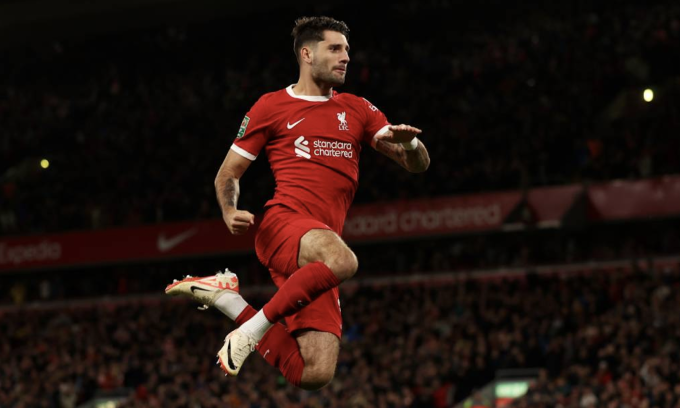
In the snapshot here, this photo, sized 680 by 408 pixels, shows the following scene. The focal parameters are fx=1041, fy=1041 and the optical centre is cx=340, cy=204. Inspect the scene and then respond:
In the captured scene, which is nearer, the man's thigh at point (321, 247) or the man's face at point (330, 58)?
the man's thigh at point (321, 247)

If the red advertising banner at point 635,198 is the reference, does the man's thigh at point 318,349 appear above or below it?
below

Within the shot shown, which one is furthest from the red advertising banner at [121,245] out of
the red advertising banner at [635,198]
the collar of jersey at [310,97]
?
the collar of jersey at [310,97]

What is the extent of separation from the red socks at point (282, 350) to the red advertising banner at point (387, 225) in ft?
57.3

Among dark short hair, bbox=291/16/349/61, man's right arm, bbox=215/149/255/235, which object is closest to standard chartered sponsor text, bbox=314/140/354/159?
man's right arm, bbox=215/149/255/235

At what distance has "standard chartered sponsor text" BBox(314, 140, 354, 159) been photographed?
23.7 ft

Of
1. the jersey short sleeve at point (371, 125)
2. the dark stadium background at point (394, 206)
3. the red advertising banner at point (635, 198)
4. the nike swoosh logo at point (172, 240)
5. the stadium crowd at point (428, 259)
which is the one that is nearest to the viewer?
the jersey short sleeve at point (371, 125)

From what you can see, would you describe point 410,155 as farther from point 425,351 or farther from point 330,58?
point 425,351

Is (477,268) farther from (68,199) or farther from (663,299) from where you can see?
(68,199)

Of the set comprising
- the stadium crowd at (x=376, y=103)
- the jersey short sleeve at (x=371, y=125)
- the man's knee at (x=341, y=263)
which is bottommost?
the man's knee at (x=341, y=263)

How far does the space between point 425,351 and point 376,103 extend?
29.0 ft

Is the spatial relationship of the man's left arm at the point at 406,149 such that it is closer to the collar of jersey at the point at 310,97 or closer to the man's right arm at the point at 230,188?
the collar of jersey at the point at 310,97

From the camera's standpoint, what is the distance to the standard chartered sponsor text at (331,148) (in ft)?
23.7

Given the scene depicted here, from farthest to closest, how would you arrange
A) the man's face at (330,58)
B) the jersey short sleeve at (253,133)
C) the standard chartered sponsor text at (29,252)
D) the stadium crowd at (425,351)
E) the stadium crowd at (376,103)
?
the standard chartered sponsor text at (29,252) < the stadium crowd at (376,103) < the stadium crowd at (425,351) < the jersey short sleeve at (253,133) < the man's face at (330,58)

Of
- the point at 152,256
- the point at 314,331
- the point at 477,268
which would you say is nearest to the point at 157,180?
the point at 152,256
